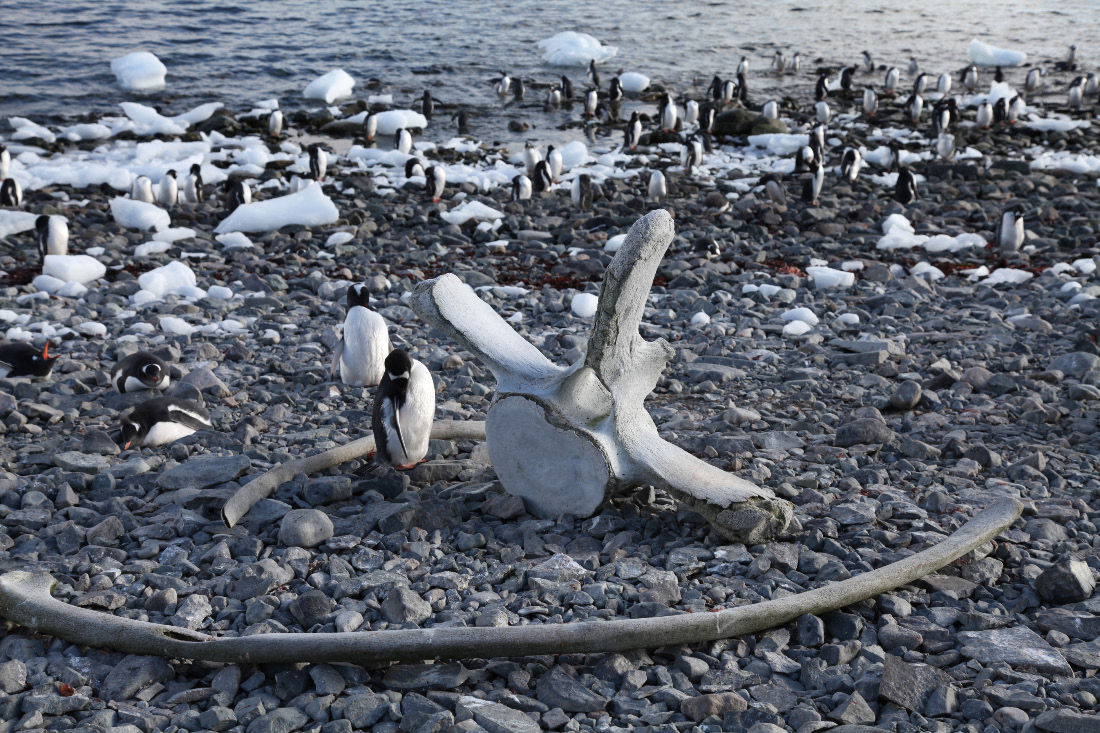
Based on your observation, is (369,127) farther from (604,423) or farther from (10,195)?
(604,423)

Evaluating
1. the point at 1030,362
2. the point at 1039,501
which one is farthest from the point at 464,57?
the point at 1039,501

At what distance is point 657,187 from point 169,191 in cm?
581

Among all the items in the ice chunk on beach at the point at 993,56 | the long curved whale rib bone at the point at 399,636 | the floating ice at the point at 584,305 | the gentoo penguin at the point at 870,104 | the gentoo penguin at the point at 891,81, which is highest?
the ice chunk on beach at the point at 993,56

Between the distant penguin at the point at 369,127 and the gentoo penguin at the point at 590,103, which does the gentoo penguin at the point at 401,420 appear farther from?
the gentoo penguin at the point at 590,103

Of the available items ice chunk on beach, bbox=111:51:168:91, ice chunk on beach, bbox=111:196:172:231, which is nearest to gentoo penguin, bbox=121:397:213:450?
ice chunk on beach, bbox=111:196:172:231

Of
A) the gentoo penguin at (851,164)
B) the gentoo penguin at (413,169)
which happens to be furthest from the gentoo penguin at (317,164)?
the gentoo penguin at (851,164)

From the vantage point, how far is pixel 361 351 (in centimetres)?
598

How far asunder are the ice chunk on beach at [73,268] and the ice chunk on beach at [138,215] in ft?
5.49

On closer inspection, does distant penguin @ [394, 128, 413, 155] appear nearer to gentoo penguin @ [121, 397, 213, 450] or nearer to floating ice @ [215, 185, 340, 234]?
floating ice @ [215, 185, 340, 234]

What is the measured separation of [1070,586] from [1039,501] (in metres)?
0.90

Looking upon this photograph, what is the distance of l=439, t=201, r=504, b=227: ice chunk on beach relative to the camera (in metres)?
10.3

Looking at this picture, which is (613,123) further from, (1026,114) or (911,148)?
(1026,114)

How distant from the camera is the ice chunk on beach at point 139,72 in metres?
20.2

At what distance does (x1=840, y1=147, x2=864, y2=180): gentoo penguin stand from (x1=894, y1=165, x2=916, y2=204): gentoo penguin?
4.91 ft
